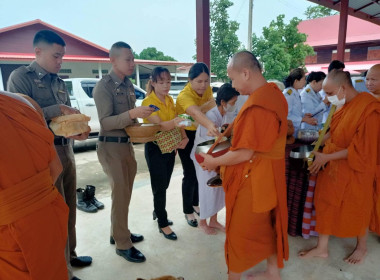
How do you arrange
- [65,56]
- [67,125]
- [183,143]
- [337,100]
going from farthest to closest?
[65,56] < [183,143] < [337,100] < [67,125]

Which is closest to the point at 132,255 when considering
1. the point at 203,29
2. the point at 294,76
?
the point at 203,29

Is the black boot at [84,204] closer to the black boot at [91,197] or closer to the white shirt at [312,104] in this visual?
the black boot at [91,197]

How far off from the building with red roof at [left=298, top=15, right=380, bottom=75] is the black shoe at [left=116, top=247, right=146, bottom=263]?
63.3 feet

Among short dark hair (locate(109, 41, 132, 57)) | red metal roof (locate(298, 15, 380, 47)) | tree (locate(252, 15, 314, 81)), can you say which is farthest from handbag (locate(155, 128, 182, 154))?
red metal roof (locate(298, 15, 380, 47))

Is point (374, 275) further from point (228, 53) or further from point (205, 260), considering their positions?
point (228, 53)

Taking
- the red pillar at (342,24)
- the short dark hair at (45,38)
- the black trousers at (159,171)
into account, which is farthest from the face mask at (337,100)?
the red pillar at (342,24)

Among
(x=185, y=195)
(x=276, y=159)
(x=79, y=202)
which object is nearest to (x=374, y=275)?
(x=276, y=159)

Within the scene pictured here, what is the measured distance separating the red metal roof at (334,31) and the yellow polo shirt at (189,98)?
1943 cm

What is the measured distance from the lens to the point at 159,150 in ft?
8.41

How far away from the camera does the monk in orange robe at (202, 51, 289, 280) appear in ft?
5.37

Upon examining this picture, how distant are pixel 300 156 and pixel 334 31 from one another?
22346 mm

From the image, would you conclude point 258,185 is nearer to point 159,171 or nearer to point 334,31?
point 159,171

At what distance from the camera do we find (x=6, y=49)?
13.3 metres

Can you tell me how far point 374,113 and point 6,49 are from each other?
1618cm
